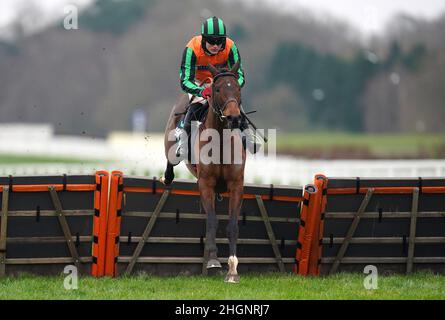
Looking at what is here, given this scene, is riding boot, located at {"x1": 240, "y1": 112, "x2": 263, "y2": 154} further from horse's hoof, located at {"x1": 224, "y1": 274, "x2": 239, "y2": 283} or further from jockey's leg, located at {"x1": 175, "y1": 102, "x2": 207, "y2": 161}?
horse's hoof, located at {"x1": 224, "y1": 274, "x2": 239, "y2": 283}

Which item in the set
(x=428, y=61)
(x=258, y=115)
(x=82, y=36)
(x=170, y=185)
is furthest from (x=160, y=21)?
(x=170, y=185)

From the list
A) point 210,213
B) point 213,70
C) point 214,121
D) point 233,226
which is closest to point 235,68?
point 213,70

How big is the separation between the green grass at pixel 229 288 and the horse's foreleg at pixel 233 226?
0.15m

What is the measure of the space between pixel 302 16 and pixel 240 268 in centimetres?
7668

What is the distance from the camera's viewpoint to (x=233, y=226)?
1110 cm

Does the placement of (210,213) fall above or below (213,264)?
above

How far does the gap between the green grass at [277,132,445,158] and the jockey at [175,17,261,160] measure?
1174 inches

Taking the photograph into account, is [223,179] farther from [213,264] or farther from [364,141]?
[364,141]

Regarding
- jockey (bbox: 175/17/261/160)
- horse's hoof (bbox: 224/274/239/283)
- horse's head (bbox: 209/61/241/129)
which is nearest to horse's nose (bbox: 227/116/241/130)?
horse's head (bbox: 209/61/241/129)

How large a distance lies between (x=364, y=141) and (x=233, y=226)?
52796mm

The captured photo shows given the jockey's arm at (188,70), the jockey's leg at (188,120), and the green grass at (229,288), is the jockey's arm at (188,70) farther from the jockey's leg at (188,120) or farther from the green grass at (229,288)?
the green grass at (229,288)

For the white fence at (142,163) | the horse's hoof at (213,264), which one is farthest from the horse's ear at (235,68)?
the horse's hoof at (213,264)

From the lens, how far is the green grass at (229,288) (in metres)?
9.66
